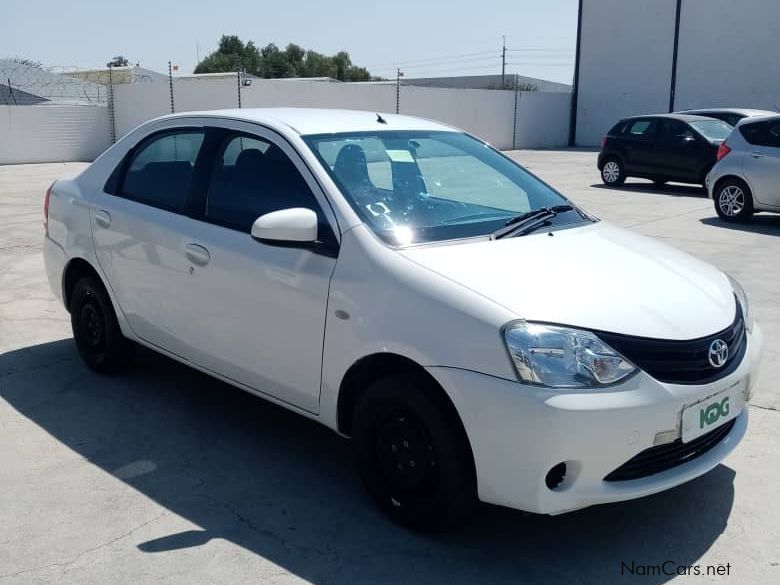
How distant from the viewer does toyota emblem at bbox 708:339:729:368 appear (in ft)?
10.6

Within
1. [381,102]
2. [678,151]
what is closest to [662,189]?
[678,151]

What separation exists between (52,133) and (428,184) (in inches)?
826

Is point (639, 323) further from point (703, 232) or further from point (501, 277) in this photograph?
point (703, 232)

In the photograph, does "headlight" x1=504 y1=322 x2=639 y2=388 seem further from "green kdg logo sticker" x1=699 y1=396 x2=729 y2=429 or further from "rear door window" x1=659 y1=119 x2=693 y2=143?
"rear door window" x1=659 y1=119 x2=693 y2=143

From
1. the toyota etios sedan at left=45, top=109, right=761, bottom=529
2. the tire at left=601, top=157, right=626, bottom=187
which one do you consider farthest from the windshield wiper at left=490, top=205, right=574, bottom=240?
the tire at left=601, top=157, right=626, bottom=187

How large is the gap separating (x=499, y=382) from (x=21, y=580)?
6.26 feet

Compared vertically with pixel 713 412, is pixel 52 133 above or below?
above

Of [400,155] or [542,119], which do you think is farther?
[542,119]

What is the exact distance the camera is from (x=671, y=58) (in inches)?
1260

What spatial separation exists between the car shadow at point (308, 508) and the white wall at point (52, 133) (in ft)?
62.7

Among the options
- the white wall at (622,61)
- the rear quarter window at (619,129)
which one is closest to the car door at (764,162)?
the rear quarter window at (619,129)

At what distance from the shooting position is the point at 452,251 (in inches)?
138

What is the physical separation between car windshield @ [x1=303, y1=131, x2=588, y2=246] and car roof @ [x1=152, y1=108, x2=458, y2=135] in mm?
71

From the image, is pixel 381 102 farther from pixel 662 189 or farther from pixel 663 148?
pixel 663 148
